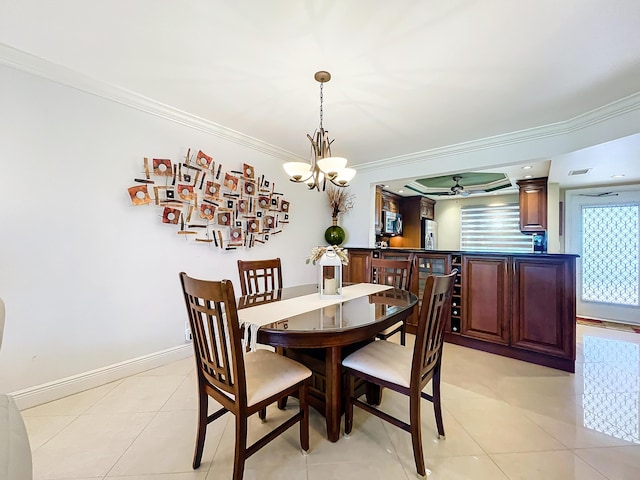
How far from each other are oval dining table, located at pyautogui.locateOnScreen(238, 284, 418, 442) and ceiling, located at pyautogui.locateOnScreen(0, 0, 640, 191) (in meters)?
1.69

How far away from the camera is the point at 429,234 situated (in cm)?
614

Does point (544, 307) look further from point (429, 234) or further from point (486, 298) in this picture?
point (429, 234)

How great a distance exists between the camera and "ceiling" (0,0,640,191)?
1.50 meters

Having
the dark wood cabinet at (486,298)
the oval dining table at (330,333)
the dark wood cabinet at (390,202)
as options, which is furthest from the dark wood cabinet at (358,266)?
the oval dining table at (330,333)

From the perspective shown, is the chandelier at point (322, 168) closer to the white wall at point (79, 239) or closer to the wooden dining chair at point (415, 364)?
the wooden dining chair at point (415, 364)

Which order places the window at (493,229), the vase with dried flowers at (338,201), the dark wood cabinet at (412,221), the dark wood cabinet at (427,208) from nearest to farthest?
the vase with dried flowers at (338,201) → the window at (493,229) → the dark wood cabinet at (412,221) → the dark wood cabinet at (427,208)

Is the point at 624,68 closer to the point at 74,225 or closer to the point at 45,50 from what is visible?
the point at 45,50

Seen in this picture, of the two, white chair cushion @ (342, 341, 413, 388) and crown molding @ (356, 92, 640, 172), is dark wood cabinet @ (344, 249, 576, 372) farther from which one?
white chair cushion @ (342, 341, 413, 388)

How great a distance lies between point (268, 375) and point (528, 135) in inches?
138

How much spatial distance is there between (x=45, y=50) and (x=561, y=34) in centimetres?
328

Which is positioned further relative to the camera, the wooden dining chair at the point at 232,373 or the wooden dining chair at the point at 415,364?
the wooden dining chair at the point at 415,364

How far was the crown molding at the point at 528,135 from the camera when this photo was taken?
2.35 m

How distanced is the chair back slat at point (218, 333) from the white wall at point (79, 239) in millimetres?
1412

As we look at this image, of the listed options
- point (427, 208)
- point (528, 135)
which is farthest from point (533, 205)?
point (427, 208)
